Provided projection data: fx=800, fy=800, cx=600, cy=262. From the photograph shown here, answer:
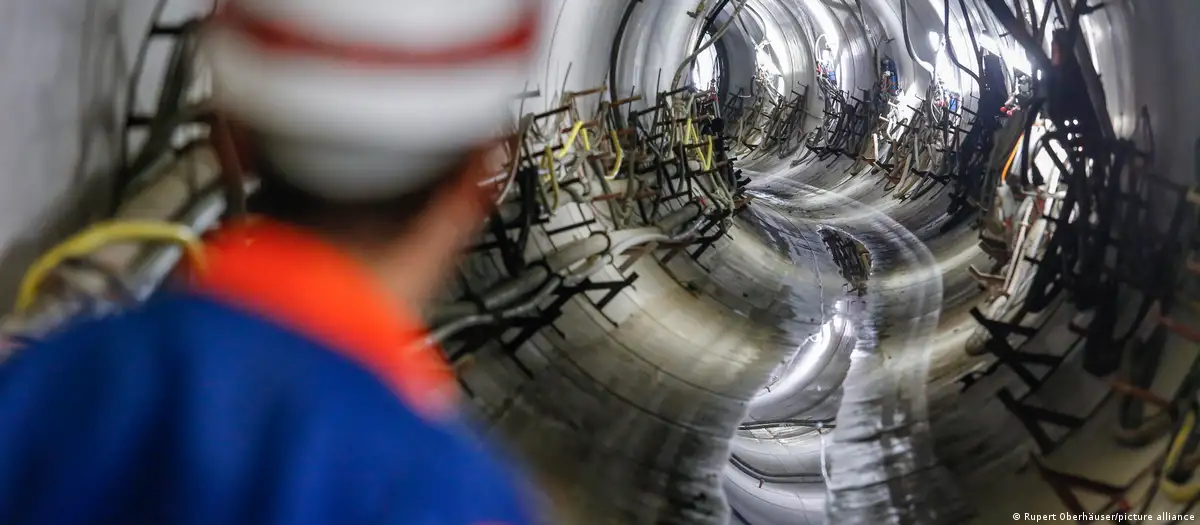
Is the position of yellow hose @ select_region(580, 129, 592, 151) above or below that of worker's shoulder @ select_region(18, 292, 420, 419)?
above

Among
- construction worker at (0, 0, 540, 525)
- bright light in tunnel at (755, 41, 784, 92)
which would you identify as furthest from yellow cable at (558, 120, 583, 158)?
bright light in tunnel at (755, 41, 784, 92)

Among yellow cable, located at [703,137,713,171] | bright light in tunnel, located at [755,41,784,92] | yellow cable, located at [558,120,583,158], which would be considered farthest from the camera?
bright light in tunnel, located at [755,41,784,92]

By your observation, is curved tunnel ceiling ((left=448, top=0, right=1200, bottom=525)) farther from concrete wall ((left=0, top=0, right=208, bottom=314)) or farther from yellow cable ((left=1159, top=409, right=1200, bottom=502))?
concrete wall ((left=0, top=0, right=208, bottom=314))

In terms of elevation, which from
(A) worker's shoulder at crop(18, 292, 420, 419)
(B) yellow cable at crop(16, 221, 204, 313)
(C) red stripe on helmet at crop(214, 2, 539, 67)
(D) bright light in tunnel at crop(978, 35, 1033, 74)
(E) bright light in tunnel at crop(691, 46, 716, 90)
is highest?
(D) bright light in tunnel at crop(978, 35, 1033, 74)

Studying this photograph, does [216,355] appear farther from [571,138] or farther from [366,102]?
[571,138]

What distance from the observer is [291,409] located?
9.0 inches

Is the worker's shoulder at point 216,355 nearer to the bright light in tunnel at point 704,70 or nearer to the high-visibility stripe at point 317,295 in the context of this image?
the high-visibility stripe at point 317,295

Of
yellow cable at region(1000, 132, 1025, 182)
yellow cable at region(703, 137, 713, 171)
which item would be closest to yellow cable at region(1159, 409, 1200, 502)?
yellow cable at region(1000, 132, 1025, 182)

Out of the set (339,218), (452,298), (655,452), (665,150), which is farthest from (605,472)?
(665,150)

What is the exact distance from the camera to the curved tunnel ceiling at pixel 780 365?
1.57ft

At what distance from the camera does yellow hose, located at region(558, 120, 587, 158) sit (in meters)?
0.59

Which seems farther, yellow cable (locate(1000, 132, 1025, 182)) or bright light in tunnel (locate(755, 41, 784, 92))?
bright light in tunnel (locate(755, 41, 784, 92))

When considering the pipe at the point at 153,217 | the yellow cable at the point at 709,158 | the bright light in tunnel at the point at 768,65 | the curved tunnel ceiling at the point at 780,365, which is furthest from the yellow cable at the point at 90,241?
the bright light in tunnel at the point at 768,65

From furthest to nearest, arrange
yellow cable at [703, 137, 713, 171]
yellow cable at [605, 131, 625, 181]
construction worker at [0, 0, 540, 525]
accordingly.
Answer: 1. yellow cable at [703, 137, 713, 171]
2. yellow cable at [605, 131, 625, 181]
3. construction worker at [0, 0, 540, 525]
